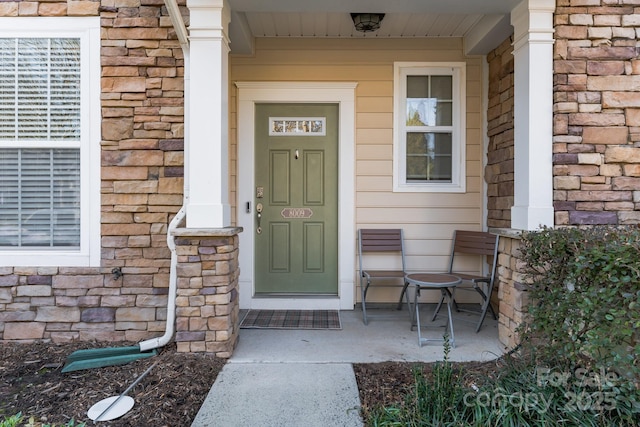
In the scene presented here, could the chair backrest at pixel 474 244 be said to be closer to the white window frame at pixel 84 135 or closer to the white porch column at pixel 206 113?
the white porch column at pixel 206 113

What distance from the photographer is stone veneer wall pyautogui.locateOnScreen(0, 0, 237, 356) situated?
2.94m

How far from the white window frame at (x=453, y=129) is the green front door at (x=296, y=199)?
61 centimetres

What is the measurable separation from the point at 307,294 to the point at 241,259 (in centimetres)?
73

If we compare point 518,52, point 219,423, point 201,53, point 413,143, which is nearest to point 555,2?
point 518,52

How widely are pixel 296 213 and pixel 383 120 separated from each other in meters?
1.24

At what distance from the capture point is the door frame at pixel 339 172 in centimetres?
387

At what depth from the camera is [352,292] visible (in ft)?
12.8

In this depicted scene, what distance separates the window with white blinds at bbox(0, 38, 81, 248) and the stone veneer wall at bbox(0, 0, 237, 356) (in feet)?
0.76

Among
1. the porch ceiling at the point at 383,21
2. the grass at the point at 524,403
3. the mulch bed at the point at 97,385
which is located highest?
the porch ceiling at the point at 383,21

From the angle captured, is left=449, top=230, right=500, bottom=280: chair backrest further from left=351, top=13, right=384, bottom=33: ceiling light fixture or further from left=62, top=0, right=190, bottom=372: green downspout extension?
left=62, top=0, right=190, bottom=372: green downspout extension

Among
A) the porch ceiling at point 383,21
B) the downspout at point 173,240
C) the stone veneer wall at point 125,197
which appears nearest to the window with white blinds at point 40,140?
the stone veneer wall at point 125,197

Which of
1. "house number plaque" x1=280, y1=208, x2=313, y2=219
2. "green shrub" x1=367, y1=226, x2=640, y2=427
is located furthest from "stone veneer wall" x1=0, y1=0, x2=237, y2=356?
"green shrub" x1=367, y1=226, x2=640, y2=427

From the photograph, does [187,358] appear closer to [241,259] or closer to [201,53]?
[241,259]

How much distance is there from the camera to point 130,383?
2.38 metres
